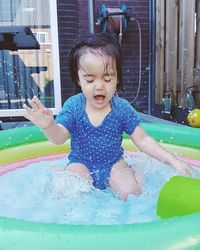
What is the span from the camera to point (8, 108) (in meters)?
4.47

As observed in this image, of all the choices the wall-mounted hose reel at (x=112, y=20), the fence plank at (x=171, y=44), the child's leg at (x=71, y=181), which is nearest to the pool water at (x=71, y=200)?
the child's leg at (x=71, y=181)

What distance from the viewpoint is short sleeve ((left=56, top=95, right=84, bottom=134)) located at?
150cm

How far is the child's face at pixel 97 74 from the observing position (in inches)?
52.6

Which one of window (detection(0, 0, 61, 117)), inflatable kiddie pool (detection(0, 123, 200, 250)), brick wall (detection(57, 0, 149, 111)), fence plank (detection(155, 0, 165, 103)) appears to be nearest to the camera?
inflatable kiddie pool (detection(0, 123, 200, 250))

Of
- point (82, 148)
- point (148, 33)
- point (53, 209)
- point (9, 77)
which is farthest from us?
point (148, 33)

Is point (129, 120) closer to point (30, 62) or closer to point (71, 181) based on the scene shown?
point (71, 181)

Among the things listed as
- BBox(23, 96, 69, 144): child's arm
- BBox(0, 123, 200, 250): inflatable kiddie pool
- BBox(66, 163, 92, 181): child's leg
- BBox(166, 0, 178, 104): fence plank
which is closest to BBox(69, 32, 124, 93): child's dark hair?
BBox(23, 96, 69, 144): child's arm

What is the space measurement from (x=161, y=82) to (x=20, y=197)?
3.36 m

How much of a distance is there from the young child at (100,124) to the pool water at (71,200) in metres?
0.07

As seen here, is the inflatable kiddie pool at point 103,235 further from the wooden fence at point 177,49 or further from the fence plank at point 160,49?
the fence plank at point 160,49

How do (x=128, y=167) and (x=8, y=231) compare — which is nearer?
(x=8, y=231)

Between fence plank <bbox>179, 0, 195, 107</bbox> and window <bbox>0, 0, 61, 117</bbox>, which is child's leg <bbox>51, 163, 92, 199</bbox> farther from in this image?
window <bbox>0, 0, 61, 117</bbox>

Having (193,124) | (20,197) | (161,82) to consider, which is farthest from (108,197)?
(161,82)

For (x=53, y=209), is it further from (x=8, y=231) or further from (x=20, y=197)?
(x=8, y=231)
